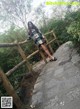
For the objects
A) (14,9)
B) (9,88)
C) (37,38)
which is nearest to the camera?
(9,88)

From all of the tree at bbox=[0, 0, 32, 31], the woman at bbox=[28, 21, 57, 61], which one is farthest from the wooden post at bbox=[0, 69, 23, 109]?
the tree at bbox=[0, 0, 32, 31]

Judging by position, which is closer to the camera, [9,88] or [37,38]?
[9,88]

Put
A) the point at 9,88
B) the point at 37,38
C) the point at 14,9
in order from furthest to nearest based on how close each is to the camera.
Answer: the point at 14,9
the point at 37,38
the point at 9,88

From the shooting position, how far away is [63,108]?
8.63 ft

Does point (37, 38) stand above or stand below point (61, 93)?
above

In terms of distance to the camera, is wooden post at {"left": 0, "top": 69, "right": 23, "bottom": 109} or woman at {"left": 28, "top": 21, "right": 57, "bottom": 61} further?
woman at {"left": 28, "top": 21, "right": 57, "bottom": 61}

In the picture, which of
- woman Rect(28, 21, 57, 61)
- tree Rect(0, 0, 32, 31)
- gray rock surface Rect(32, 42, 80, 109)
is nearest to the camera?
gray rock surface Rect(32, 42, 80, 109)

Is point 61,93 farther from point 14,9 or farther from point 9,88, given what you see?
point 14,9

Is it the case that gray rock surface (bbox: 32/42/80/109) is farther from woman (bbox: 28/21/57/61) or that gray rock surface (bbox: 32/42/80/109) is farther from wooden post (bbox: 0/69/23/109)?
woman (bbox: 28/21/57/61)

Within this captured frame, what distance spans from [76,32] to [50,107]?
2.54 m

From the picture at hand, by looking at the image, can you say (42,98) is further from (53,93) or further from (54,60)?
(54,60)

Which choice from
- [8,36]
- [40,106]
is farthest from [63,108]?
[8,36]

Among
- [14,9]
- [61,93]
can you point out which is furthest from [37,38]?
[14,9]

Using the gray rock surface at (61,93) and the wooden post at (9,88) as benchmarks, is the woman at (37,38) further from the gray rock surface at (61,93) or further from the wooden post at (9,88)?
the wooden post at (9,88)
